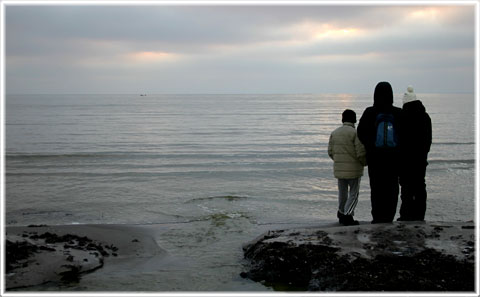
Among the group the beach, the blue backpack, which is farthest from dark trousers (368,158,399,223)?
the beach

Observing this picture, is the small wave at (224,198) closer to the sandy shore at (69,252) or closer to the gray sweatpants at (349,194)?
the sandy shore at (69,252)

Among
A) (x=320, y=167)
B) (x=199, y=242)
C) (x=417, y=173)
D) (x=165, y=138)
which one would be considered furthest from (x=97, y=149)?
(x=417, y=173)

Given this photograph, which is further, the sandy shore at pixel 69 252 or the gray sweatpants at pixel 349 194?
the gray sweatpants at pixel 349 194

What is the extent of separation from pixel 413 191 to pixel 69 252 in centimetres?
523

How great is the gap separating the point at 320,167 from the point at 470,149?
1023 centimetres

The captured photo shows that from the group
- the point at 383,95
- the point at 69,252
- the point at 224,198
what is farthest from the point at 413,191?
the point at 224,198

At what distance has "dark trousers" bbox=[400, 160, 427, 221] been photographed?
751 cm

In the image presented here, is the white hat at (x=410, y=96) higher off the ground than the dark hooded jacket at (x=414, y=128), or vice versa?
the white hat at (x=410, y=96)

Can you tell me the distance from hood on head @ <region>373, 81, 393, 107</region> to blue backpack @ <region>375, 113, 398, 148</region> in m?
0.18

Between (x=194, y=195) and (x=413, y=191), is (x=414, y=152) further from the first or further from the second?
(x=194, y=195)

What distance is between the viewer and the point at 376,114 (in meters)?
7.31

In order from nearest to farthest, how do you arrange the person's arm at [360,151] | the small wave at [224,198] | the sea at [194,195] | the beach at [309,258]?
the beach at [309,258] → the sea at [194,195] → the person's arm at [360,151] → the small wave at [224,198]

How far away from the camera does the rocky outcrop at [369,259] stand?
5184mm

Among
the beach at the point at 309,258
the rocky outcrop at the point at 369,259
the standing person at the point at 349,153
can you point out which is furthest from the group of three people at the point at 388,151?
the rocky outcrop at the point at 369,259
